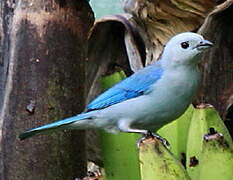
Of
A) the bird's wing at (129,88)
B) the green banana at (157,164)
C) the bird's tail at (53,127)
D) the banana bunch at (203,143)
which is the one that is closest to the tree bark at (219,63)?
the banana bunch at (203,143)

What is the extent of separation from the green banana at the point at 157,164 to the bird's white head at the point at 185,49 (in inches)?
11.7

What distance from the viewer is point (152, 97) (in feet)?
4.00

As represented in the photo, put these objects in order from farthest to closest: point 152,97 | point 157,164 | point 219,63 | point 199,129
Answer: point 219,63 → point 152,97 → point 199,129 → point 157,164

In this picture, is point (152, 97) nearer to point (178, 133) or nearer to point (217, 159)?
point (178, 133)

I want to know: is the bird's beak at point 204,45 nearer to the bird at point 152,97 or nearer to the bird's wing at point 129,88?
the bird at point 152,97

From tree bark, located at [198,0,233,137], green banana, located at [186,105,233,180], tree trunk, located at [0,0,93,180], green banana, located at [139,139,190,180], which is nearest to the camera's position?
green banana, located at [139,139,190,180]

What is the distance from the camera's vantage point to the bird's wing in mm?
1235

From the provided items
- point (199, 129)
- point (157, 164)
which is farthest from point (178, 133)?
point (157, 164)

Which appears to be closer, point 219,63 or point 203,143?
point 203,143

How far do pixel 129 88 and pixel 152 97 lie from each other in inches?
2.2

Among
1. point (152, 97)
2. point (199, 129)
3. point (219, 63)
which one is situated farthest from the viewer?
point (219, 63)

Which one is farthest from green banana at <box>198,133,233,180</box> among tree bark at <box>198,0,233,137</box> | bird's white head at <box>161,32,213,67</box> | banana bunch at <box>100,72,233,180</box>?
tree bark at <box>198,0,233,137</box>

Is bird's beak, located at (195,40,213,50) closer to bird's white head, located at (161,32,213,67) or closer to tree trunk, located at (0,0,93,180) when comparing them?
bird's white head, located at (161,32,213,67)

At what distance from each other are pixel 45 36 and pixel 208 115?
378mm
